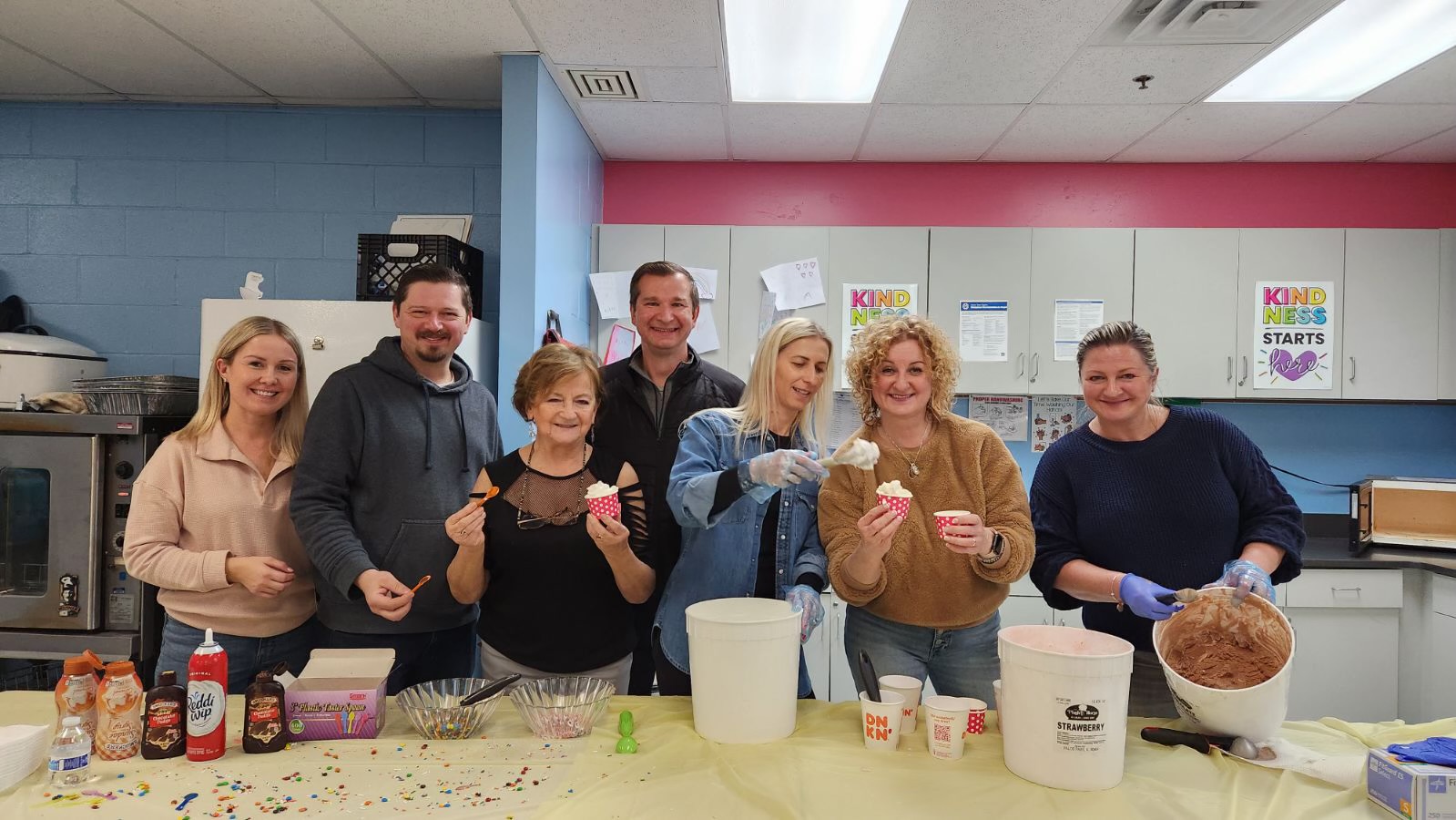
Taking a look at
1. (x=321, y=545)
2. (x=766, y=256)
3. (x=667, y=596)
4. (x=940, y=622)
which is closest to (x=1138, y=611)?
(x=940, y=622)

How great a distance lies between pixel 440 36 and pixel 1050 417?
3136 millimetres

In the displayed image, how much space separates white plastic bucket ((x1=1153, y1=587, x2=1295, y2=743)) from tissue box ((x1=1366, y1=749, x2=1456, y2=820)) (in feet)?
0.51

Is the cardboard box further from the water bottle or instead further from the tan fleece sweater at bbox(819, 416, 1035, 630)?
the tan fleece sweater at bbox(819, 416, 1035, 630)

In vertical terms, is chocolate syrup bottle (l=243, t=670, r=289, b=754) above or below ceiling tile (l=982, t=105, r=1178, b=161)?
below

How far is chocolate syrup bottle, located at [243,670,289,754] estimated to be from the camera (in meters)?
1.47

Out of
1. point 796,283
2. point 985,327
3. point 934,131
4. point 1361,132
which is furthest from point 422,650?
point 1361,132

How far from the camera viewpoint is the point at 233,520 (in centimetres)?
204

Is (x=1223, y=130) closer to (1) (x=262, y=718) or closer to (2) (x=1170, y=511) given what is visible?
(2) (x=1170, y=511)

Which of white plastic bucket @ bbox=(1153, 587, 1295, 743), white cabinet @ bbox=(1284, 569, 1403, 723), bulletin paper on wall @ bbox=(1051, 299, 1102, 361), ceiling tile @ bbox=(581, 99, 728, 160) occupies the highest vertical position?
ceiling tile @ bbox=(581, 99, 728, 160)

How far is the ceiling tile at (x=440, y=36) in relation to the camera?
257 cm

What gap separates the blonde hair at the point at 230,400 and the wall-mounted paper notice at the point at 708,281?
1929mm

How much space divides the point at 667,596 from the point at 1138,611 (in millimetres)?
1028

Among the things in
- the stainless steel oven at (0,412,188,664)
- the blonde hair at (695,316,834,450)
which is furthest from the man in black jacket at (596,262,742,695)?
the stainless steel oven at (0,412,188,664)

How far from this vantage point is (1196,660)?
5.13 ft
